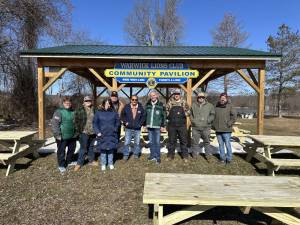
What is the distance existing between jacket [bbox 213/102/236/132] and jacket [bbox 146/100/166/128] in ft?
4.34

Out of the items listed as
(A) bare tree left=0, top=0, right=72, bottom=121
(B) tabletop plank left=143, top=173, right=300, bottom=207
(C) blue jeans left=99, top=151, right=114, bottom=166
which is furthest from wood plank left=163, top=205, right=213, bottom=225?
(A) bare tree left=0, top=0, right=72, bottom=121

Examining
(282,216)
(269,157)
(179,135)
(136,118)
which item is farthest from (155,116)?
(282,216)

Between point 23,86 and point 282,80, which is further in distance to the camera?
point 282,80

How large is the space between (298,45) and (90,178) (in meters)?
32.8

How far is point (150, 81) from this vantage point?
836 centimetres

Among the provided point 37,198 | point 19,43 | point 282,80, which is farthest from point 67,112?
point 282,80

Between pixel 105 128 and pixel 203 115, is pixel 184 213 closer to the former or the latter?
pixel 105 128

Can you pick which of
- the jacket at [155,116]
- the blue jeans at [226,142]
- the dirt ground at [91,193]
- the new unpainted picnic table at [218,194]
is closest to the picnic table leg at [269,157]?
the dirt ground at [91,193]

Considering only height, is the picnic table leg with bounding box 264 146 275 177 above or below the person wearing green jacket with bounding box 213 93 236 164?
below

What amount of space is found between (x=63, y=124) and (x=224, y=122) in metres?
3.76

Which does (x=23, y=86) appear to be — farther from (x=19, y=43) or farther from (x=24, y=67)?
(x=19, y=43)

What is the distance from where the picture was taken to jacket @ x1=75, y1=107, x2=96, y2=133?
5969mm

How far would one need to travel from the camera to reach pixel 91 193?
4820 millimetres

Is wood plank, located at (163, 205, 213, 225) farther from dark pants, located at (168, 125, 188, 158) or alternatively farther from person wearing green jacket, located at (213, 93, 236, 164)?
person wearing green jacket, located at (213, 93, 236, 164)
